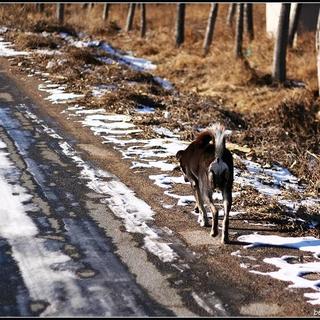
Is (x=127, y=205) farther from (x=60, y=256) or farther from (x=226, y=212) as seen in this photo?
(x=60, y=256)

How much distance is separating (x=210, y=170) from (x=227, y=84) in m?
13.9

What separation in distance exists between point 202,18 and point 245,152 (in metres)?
33.3

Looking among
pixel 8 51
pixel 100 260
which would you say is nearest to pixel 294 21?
pixel 8 51

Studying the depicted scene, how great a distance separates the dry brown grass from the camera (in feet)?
42.7

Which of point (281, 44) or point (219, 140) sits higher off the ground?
point (281, 44)

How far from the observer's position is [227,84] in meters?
20.0

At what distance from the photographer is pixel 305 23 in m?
31.7

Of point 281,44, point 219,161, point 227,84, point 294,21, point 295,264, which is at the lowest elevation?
point 295,264

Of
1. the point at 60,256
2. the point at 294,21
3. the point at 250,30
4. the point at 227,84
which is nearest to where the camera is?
the point at 60,256

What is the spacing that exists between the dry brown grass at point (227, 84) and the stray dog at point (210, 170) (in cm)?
330

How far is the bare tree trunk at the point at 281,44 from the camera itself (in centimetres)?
1955

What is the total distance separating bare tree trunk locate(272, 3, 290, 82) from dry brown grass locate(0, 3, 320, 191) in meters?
0.48

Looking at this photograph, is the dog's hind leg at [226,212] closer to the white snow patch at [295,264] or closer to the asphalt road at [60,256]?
the white snow patch at [295,264]

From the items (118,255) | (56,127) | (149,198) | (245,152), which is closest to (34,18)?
(56,127)
